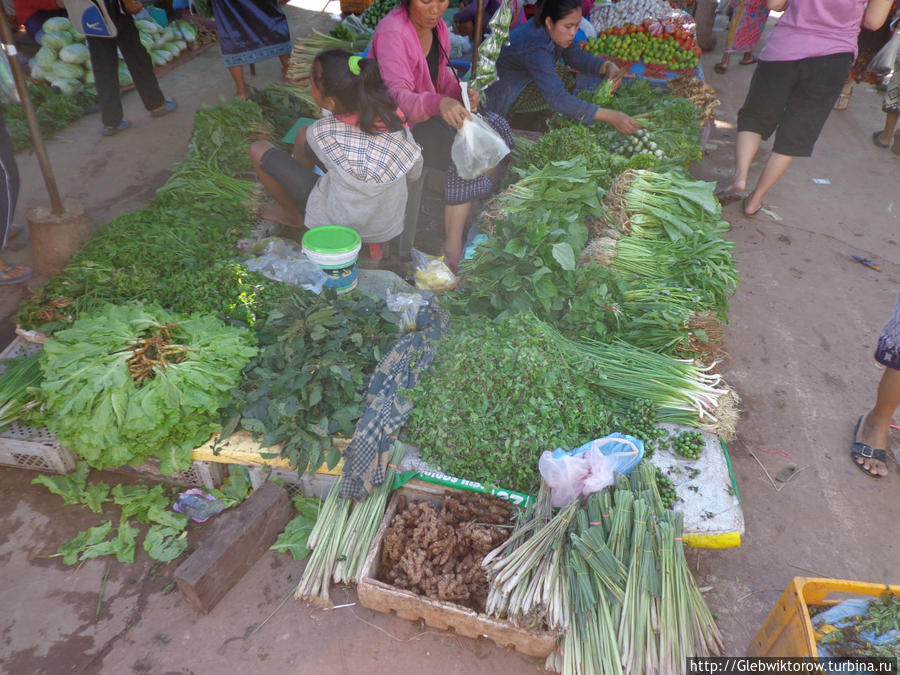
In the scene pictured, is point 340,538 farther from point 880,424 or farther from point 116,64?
point 116,64

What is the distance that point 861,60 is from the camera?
275 inches

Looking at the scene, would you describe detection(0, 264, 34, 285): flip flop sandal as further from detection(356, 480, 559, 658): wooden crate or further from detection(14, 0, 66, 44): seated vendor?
detection(14, 0, 66, 44): seated vendor

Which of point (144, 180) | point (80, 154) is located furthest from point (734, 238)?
point (80, 154)

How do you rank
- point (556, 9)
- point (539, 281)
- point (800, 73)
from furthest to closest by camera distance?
point (800, 73)
point (556, 9)
point (539, 281)

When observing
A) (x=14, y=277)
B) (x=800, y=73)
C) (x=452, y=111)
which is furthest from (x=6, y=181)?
(x=800, y=73)

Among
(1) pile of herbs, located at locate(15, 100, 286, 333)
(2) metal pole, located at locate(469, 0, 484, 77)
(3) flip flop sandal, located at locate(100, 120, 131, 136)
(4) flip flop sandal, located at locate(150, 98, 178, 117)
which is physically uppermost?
(2) metal pole, located at locate(469, 0, 484, 77)

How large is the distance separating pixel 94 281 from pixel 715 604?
3.41 meters

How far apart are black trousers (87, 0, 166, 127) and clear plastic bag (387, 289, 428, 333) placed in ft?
13.6

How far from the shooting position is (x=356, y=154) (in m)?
3.23

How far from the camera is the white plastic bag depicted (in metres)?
3.41

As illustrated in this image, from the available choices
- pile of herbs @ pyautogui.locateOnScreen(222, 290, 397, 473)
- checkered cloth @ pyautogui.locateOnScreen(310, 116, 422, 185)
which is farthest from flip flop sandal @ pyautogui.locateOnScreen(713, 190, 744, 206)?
pile of herbs @ pyautogui.locateOnScreen(222, 290, 397, 473)

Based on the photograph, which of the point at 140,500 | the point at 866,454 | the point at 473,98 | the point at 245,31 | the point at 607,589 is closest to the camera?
the point at 607,589

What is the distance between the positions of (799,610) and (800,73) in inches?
175

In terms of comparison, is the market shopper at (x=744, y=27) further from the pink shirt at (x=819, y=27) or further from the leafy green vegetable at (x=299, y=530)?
the leafy green vegetable at (x=299, y=530)
